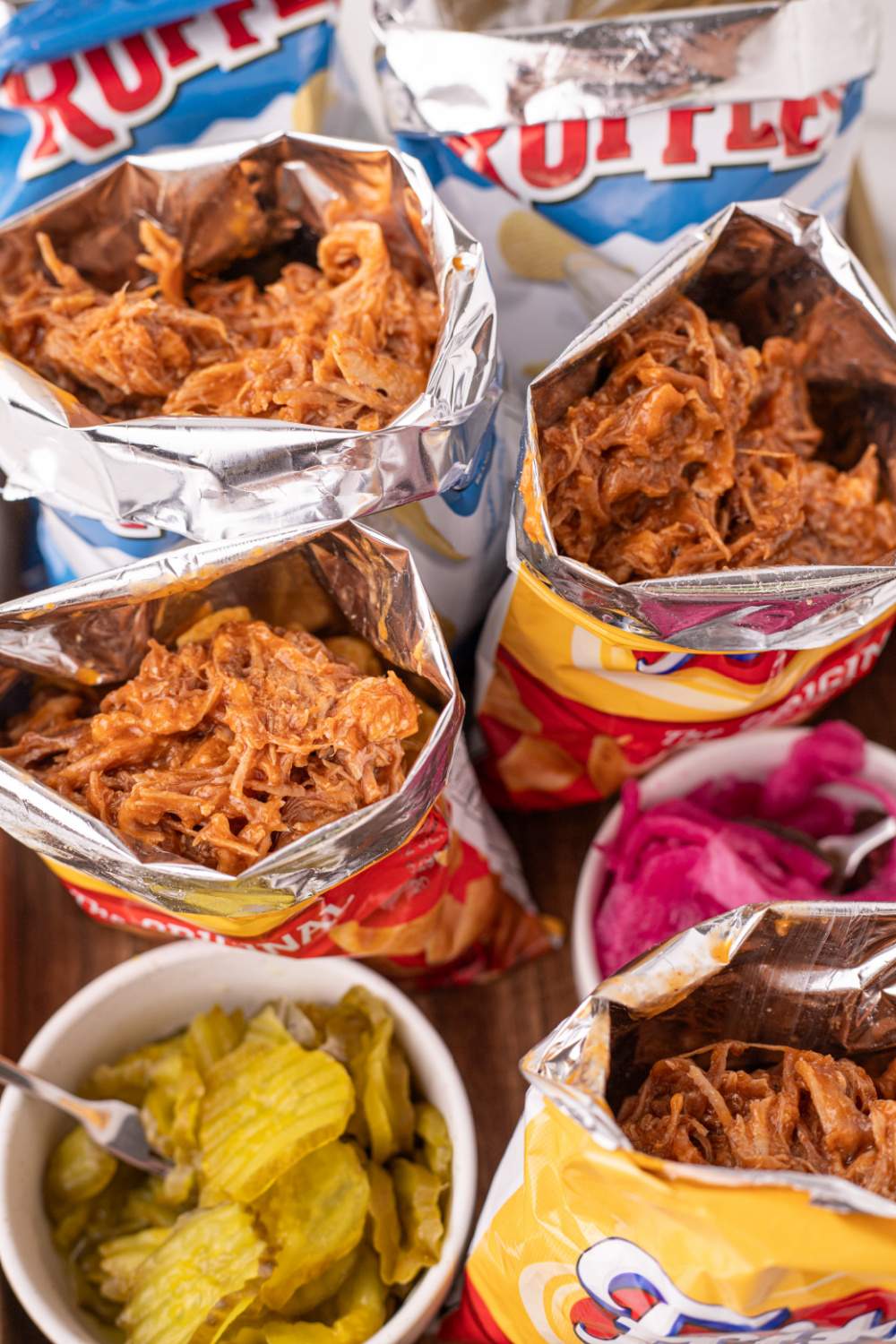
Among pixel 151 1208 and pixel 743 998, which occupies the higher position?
pixel 743 998

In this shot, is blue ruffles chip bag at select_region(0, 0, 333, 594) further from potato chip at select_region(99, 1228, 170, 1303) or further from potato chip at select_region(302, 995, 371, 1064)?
potato chip at select_region(99, 1228, 170, 1303)

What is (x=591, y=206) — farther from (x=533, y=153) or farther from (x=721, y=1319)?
(x=721, y=1319)

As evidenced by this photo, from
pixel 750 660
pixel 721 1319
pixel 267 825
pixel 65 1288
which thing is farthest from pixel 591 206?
pixel 65 1288

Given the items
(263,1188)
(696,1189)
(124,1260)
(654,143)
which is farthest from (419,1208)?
(654,143)

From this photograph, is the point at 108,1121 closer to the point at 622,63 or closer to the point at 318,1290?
the point at 318,1290

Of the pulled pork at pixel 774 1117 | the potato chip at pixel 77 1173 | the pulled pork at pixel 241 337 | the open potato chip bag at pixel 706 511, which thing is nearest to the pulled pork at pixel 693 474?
the open potato chip bag at pixel 706 511

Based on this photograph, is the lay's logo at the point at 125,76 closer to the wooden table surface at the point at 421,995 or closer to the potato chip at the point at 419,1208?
the wooden table surface at the point at 421,995

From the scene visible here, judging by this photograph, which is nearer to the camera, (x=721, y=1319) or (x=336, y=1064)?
(x=721, y=1319)
